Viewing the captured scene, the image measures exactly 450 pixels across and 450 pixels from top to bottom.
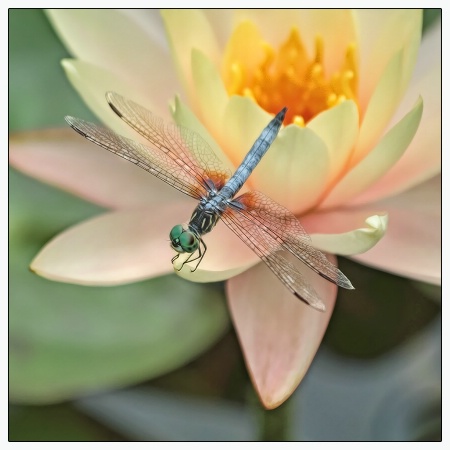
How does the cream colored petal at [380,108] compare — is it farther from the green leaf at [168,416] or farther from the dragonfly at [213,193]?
the green leaf at [168,416]

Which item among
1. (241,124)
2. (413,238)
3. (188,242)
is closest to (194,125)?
(241,124)

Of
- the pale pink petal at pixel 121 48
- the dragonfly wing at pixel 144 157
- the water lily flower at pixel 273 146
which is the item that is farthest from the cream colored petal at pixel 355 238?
the pale pink petal at pixel 121 48

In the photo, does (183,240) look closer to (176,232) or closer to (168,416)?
(176,232)

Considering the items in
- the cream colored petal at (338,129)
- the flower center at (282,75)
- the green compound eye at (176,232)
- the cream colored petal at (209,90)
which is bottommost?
the green compound eye at (176,232)

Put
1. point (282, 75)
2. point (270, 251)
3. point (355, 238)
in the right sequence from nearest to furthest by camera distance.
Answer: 1. point (355, 238)
2. point (270, 251)
3. point (282, 75)

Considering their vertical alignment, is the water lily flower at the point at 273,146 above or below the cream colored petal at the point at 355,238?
above
